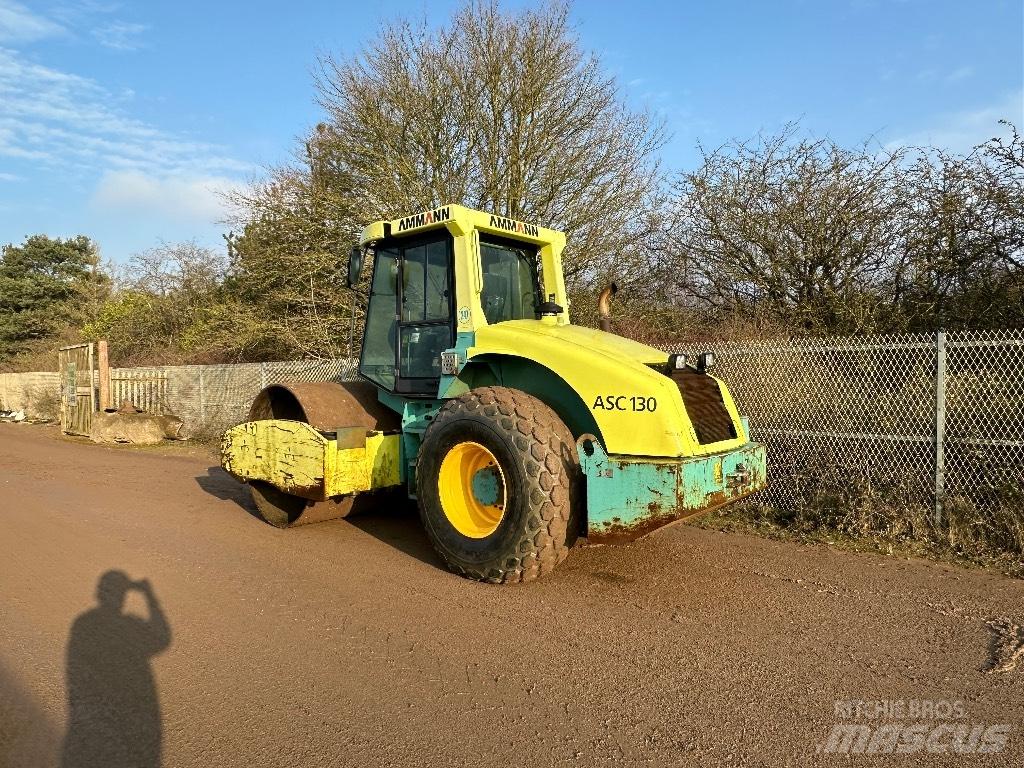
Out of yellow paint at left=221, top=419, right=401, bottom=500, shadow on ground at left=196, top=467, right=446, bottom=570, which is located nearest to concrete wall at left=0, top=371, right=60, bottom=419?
shadow on ground at left=196, top=467, right=446, bottom=570

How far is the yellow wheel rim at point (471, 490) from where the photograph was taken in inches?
179

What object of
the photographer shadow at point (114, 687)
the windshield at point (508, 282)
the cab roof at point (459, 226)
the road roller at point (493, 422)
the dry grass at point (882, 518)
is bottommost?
the photographer shadow at point (114, 687)

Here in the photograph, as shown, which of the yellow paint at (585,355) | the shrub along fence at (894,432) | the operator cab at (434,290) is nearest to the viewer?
the yellow paint at (585,355)

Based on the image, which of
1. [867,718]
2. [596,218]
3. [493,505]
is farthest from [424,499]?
[596,218]

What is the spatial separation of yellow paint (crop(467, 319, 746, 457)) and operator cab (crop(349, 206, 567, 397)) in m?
0.76

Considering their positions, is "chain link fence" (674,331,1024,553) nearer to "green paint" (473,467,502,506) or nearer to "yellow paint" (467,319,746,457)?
"yellow paint" (467,319,746,457)

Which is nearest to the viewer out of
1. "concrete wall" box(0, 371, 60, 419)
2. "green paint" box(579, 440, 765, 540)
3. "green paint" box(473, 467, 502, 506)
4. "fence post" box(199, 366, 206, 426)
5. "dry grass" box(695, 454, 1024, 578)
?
"green paint" box(579, 440, 765, 540)

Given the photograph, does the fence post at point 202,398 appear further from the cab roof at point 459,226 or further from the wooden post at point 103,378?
the cab roof at point 459,226

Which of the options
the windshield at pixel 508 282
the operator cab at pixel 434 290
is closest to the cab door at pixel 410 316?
the operator cab at pixel 434 290

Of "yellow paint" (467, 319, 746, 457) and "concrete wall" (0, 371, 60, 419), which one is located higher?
"yellow paint" (467, 319, 746, 457)

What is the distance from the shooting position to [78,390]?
15789mm

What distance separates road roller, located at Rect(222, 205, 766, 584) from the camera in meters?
4.06

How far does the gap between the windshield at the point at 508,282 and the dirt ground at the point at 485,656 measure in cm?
203

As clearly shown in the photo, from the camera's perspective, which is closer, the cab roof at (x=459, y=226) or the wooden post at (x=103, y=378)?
Answer: the cab roof at (x=459, y=226)
